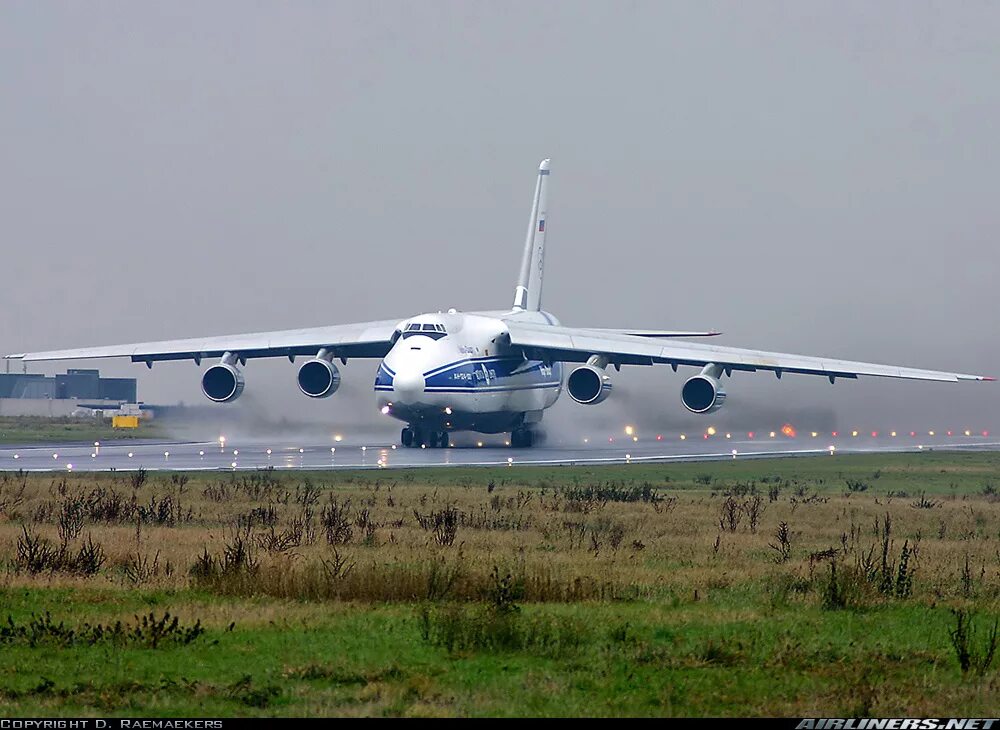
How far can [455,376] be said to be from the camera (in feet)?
153

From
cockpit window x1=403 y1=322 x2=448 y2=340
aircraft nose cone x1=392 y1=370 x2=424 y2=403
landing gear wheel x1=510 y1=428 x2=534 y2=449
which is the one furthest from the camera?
landing gear wheel x1=510 y1=428 x2=534 y2=449

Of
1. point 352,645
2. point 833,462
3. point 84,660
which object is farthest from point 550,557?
point 833,462

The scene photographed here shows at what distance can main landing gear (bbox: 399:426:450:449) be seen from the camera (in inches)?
1997

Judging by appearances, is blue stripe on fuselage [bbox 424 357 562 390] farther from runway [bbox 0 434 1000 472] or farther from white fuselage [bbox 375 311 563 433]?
runway [bbox 0 434 1000 472]

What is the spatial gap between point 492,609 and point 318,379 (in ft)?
121

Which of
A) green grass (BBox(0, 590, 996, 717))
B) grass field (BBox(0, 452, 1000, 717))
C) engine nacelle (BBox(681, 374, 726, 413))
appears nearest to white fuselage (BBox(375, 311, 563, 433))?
engine nacelle (BBox(681, 374, 726, 413))

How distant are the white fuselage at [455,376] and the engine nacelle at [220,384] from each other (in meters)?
4.91

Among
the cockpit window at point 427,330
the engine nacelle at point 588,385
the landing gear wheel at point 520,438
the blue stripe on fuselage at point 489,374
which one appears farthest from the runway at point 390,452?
the cockpit window at point 427,330

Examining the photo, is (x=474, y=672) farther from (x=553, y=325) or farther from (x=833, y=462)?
(x=553, y=325)

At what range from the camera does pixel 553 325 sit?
190 feet

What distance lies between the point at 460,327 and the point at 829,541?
93.9 ft

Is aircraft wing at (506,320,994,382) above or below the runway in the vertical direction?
above

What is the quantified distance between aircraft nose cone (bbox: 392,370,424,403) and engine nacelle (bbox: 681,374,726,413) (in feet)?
26.2

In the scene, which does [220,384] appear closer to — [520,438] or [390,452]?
[390,452]
